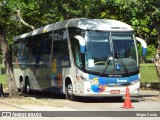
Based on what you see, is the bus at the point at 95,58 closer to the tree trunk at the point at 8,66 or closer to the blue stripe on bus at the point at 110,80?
the blue stripe on bus at the point at 110,80

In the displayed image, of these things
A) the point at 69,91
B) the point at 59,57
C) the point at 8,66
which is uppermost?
the point at 59,57

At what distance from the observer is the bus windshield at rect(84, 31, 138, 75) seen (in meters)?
19.3

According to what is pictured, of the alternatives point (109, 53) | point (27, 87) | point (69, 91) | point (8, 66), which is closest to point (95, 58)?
point (109, 53)

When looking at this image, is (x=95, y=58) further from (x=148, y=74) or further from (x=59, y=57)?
(x=148, y=74)

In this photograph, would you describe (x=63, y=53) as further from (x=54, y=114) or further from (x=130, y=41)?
(x=54, y=114)

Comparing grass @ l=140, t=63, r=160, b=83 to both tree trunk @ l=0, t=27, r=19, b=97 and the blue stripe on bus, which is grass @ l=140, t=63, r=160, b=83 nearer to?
the blue stripe on bus

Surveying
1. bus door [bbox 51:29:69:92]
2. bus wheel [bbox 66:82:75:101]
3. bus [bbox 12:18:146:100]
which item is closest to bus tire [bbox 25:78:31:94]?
bus door [bbox 51:29:69:92]

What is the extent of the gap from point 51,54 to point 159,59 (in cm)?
527

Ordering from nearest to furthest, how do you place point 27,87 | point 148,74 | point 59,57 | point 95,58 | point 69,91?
1. point 95,58
2. point 69,91
3. point 59,57
4. point 27,87
5. point 148,74

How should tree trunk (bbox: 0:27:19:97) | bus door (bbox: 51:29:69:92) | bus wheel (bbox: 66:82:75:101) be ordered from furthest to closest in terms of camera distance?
bus door (bbox: 51:29:69:92) → bus wheel (bbox: 66:82:75:101) → tree trunk (bbox: 0:27:19:97)

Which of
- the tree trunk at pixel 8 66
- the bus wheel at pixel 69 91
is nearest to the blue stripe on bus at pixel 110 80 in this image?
the bus wheel at pixel 69 91

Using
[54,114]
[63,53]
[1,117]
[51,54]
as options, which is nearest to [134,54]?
[63,53]

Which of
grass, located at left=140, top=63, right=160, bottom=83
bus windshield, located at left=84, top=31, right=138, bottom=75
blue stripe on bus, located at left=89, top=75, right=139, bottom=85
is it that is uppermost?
bus windshield, located at left=84, top=31, right=138, bottom=75

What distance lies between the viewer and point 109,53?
1950 centimetres
